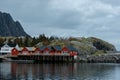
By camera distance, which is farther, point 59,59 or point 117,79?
point 59,59

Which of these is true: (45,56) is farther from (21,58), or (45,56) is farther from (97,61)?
(97,61)

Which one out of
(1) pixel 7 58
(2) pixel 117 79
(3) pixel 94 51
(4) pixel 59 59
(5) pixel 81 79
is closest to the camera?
(5) pixel 81 79

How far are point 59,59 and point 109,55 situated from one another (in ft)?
102

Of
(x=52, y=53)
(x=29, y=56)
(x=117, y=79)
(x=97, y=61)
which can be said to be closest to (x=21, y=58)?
(x=29, y=56)

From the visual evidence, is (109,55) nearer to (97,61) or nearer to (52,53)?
(97,61)

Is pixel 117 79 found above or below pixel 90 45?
below

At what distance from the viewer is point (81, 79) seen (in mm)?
69438

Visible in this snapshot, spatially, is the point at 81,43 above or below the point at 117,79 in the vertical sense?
above

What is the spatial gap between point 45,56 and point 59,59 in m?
7.16

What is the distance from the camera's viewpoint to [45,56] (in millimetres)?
163375

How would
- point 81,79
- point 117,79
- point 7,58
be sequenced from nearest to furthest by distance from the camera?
point 81,79 < point 117,79 < point 7,58

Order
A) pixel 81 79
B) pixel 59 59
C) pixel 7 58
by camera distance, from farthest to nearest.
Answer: pixel 7 58, pixel 59 59, pixel 81 79

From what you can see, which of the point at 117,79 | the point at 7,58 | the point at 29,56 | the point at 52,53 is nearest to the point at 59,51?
the point at 52,53

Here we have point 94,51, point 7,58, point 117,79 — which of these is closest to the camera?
point 117,79
